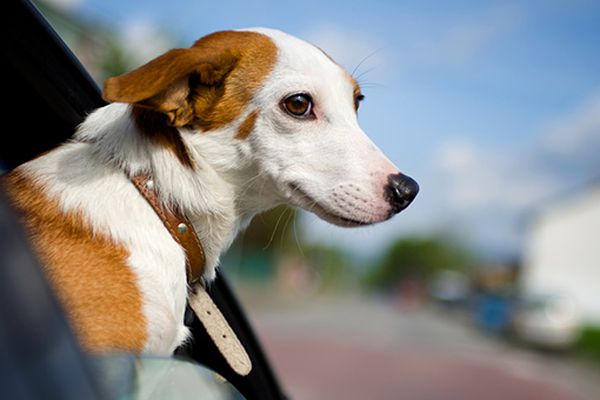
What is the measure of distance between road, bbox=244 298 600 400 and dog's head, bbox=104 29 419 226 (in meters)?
9.30

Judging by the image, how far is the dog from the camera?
152 centimetres

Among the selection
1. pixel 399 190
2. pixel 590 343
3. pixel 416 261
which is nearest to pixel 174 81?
pixel 399 190

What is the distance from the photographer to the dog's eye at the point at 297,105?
2102 millimetres

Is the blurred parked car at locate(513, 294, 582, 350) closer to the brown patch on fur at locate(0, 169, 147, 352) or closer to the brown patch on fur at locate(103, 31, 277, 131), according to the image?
the brown patch on fur at locate(103, 31, 277, 131)

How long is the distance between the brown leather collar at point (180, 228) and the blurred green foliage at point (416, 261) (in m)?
89.5

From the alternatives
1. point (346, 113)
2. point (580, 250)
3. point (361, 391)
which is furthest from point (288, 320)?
point (346, 113)

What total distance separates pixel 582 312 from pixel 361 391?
2384cm

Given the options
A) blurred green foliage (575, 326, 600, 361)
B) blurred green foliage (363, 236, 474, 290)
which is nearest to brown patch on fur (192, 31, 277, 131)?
blurred green foliage (575, 326, 600, 361)

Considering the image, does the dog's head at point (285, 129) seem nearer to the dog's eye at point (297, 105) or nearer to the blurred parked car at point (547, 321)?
the dog's eye at point (297, 105)

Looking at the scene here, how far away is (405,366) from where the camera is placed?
18391mm

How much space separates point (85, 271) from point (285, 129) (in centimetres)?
84

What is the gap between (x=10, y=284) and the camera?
2.48 feet

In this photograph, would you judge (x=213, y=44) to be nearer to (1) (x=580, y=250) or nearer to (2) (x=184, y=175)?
(2) (x=184, y=175)

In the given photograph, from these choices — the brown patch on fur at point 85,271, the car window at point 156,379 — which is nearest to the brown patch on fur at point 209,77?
the brown patch on fur at point 85,271
